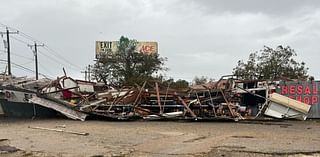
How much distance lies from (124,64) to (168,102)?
36.7 metres

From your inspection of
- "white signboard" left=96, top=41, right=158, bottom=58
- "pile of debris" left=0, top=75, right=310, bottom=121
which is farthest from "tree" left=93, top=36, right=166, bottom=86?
"pile of debris" left=0, top=75, right=310, bottom=121

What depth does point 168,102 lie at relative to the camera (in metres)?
23.2

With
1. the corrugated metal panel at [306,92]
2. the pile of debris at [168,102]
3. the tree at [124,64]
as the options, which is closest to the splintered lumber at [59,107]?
the pile of debris at [168,102]

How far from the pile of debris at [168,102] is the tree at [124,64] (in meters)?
32.2

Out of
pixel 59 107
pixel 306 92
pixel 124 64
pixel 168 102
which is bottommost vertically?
pixel 59 107

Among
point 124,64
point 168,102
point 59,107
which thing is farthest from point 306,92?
point 124,64

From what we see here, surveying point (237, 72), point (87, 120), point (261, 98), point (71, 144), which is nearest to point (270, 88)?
point (261, 98)

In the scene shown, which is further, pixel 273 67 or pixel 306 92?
pixel 273 67

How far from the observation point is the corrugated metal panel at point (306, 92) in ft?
76.1

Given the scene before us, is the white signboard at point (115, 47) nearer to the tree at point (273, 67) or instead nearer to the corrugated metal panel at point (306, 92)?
the tree at point (273, 67)

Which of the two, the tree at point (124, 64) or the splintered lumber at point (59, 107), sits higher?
the tree at point (124, 64)

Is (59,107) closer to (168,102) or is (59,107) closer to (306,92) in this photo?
(168,102)

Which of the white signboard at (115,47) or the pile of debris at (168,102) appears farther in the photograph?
the white signboard at (115,47)

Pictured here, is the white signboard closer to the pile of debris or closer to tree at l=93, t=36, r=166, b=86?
tree at l=93, t=36, r=166, b=86
